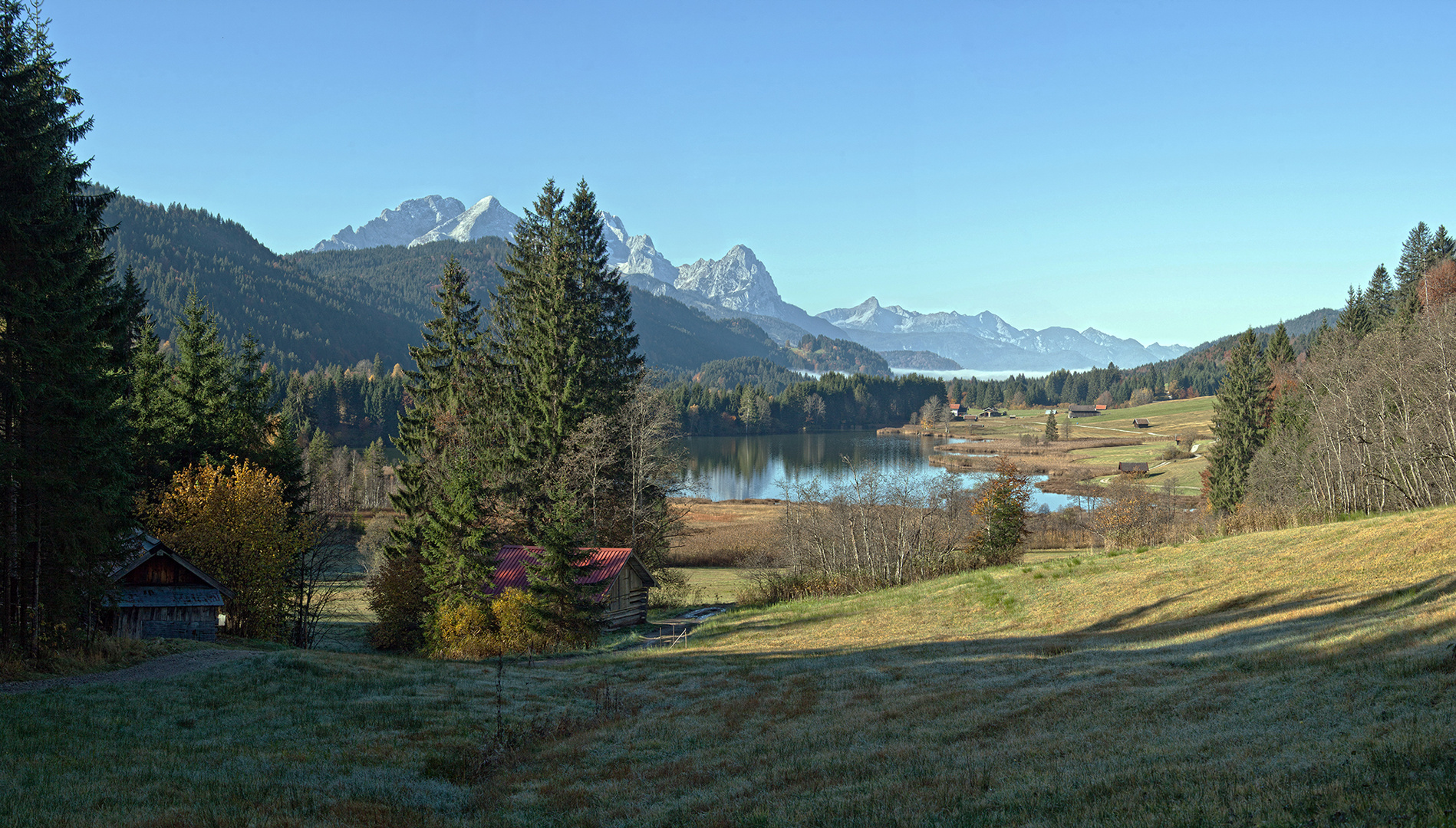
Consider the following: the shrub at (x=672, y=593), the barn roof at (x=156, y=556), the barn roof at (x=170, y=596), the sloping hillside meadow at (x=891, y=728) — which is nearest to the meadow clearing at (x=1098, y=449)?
the shrub at (x=672, y=593)

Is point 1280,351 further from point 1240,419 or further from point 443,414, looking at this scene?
point 443,414

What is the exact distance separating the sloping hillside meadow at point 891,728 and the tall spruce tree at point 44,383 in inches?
178

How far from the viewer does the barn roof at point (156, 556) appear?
108 feet

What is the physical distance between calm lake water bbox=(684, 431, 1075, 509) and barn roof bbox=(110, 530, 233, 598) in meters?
43.6

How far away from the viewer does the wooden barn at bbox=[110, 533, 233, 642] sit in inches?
1336

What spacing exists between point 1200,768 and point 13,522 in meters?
24.0

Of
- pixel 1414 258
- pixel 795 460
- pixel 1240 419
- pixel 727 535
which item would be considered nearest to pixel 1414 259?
pixel 1414 258

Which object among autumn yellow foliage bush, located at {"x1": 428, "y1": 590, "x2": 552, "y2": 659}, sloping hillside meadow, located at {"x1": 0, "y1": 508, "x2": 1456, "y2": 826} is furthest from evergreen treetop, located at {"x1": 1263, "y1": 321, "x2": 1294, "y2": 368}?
autumn yellow foliage bush, located at {"x1": 428, "y1": 590, "x2": 552, "y2": 659}

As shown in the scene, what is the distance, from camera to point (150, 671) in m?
20.5

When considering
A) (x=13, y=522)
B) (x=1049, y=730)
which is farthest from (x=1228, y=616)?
(x=13, y=522)

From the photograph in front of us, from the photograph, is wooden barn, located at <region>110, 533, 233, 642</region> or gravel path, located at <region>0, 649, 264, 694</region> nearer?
gravel path, located at <region>0, 649, 264, 694</region>

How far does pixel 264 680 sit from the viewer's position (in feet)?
66.3

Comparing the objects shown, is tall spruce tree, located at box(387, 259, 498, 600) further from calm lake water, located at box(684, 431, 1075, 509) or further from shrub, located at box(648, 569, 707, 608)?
calm lake water, located at box(684, 431, 1075, 509)

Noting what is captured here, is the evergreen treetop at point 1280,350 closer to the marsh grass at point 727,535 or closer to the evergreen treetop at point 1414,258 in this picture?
the evergreen treetop at point 1414,258
